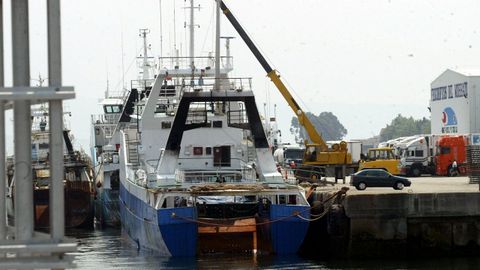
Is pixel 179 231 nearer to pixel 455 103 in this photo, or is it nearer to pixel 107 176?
pixel 107 176

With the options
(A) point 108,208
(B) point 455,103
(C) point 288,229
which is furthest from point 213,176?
(B) point 455,103

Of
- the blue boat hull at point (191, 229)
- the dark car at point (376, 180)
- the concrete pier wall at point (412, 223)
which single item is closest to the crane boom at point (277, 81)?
the dark car at point (376, 180)

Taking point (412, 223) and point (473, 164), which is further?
point (473, 164)

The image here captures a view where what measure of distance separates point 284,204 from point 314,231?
3.25 metres

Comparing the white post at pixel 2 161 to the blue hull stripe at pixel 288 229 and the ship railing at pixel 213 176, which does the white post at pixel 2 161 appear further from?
the ship railing at pixel 213 176

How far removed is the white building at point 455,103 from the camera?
73375mm

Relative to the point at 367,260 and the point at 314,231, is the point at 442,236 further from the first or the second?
the point at 314,231

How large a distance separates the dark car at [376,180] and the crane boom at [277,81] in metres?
12.9

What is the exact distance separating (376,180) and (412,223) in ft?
28.1

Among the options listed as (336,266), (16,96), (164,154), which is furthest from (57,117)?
(164,154)

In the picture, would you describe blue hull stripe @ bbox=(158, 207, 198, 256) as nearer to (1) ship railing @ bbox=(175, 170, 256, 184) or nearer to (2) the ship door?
(1) ship railing @ bbox=(175, 170, 256, 184)

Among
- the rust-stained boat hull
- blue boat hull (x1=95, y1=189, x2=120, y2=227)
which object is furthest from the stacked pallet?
the rust-stained boat hull

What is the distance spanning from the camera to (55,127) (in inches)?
316

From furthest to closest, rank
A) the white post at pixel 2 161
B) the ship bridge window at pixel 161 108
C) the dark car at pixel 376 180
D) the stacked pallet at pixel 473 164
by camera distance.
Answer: the ship bridge window at pixel 161 108 < the stacked pallet at pixel 473 164 < the dark car at pixel 376 180 < the white post at pixel 2 161
